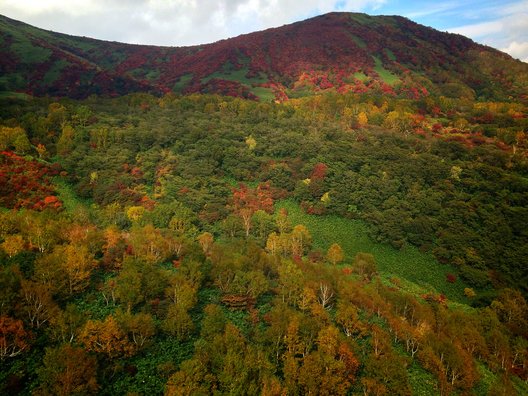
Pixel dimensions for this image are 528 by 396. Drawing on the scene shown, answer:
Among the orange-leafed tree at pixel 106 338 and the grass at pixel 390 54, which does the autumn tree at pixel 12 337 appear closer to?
the orange-leafed tree at pixel 106 338

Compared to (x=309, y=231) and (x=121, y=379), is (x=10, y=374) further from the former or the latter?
(x=309, y=231)

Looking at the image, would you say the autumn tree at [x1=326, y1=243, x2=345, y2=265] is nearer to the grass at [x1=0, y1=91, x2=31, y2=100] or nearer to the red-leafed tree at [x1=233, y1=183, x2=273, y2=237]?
the red-leafed tree at [x1=233, y1=183, x2=273, y2=237]

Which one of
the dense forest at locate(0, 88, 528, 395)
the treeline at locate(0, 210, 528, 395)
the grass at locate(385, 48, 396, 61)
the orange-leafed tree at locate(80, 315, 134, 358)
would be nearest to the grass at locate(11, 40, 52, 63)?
the dense forest at locate(0, 88, 528, 395)

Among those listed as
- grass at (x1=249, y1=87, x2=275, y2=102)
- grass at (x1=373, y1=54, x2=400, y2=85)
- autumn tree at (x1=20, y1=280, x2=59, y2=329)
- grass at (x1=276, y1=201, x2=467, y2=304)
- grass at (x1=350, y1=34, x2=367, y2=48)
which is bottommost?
grass at (x1=276, y1=201, x2=467, y2=304)

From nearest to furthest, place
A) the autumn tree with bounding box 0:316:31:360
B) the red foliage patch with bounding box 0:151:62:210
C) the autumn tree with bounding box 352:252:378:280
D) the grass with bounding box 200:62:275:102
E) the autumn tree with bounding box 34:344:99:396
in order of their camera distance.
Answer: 1. the autumn tree with bounding box 34:344:99:396
2. the autumn tree with bounding box 0:316:31:360
3. the autumn tree with bounding box 352:252:378:280
4. the red foliage patch with bounding box 0:151:62:210
5. the grass with bounding box 200:62:275:102

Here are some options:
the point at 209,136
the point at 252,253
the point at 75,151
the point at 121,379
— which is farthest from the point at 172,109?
the point at 121,379

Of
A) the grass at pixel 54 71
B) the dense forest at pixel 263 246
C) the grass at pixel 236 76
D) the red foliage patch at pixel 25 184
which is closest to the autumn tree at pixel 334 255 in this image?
the dense forest at pixel 263 246

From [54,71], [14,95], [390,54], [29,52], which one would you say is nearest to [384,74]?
[390,54]
